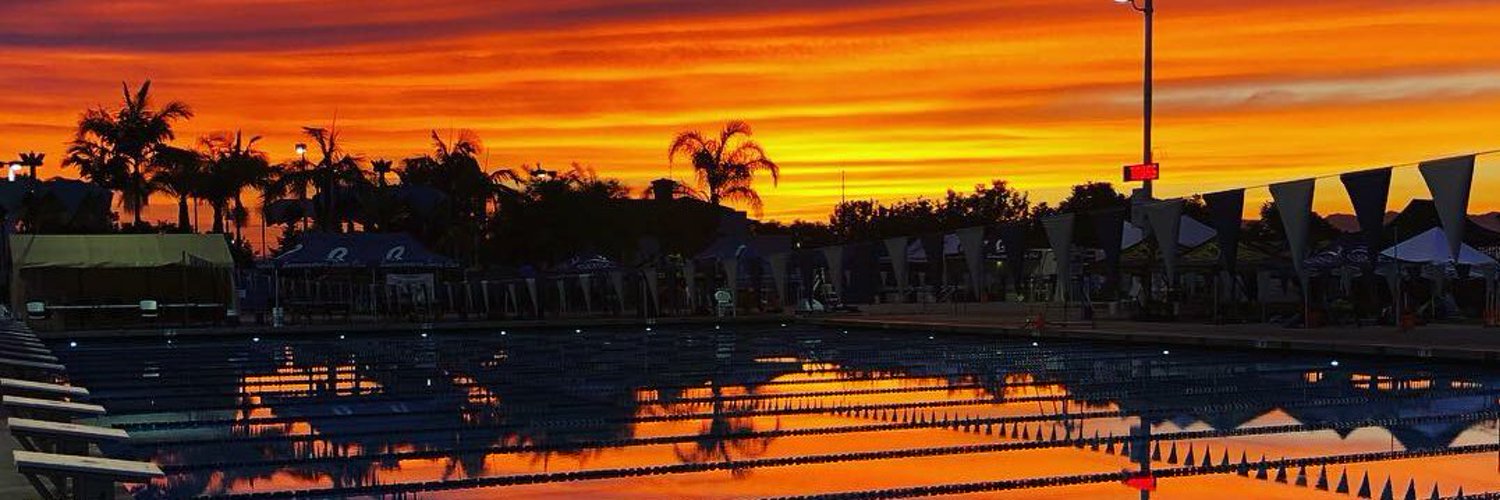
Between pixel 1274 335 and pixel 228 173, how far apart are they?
1441 inches

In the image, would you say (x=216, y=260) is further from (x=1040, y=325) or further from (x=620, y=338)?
(x=1040, y=325)

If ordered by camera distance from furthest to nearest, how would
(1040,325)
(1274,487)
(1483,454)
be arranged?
(1040,325) → (1483,454) → (1274,487)

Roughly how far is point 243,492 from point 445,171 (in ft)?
146

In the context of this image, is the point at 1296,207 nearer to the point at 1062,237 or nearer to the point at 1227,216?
the point at 1227,216

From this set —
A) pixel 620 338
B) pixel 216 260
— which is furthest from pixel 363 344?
pixel 216 260

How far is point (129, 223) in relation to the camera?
201 ft

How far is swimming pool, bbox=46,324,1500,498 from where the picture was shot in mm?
10648

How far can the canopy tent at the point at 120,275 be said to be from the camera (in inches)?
1395

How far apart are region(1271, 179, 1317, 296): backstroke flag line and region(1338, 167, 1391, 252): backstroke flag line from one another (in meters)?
0.92

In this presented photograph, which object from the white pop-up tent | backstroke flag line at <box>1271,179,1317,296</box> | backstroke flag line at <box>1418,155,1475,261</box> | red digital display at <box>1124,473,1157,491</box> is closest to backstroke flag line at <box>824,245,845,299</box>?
the white pop-up tent

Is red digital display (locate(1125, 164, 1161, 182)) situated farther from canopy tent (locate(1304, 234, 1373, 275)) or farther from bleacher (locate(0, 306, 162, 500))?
bleacher (locate(0, 306, 162, 500))

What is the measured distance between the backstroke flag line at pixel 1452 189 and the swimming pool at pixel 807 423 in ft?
5.38

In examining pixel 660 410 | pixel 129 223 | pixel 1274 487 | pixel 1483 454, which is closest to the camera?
pixel 1274 487

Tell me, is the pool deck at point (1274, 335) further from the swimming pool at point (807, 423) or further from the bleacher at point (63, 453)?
the bleacher at point (63, 453)
